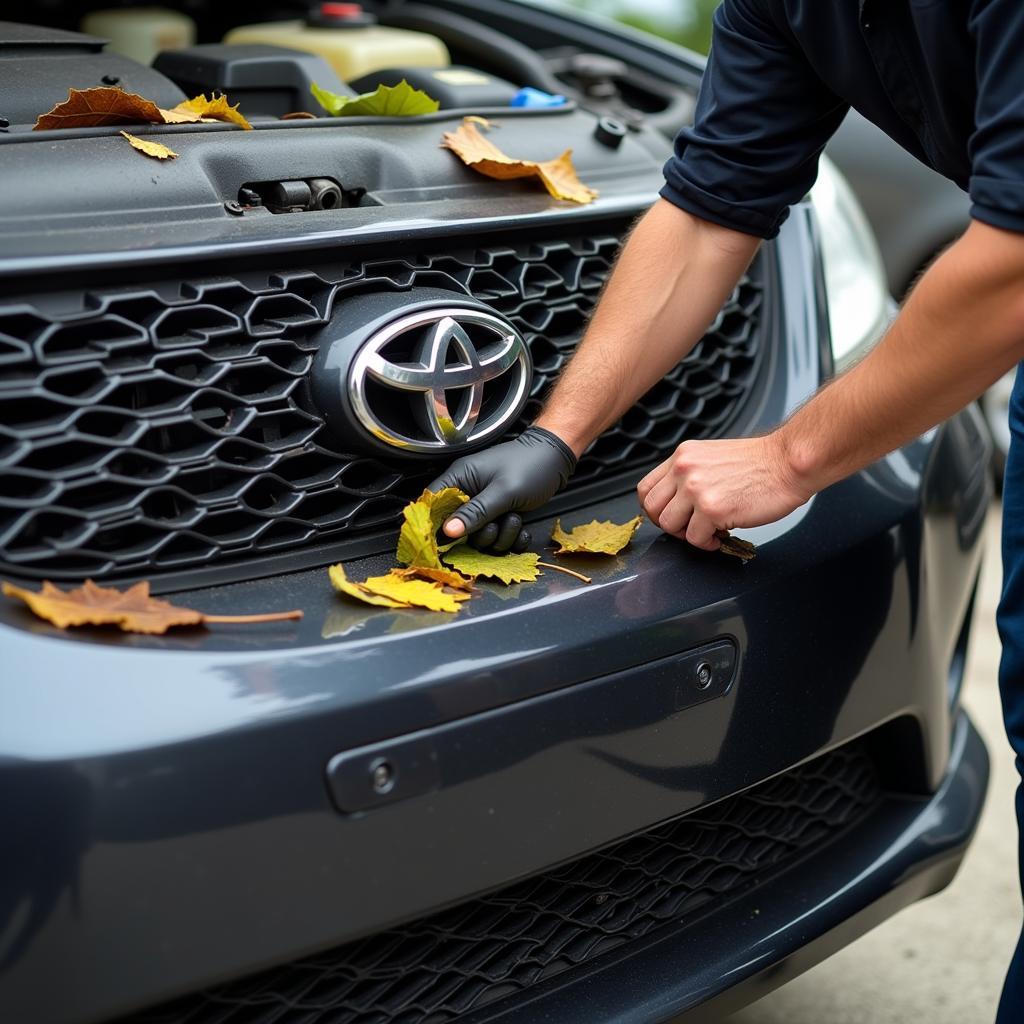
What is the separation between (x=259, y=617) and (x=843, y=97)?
924mm

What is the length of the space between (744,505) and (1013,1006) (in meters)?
0.66

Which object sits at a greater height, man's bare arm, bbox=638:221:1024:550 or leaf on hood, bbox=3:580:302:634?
man's bare arm, bbox=638:221:1024:550

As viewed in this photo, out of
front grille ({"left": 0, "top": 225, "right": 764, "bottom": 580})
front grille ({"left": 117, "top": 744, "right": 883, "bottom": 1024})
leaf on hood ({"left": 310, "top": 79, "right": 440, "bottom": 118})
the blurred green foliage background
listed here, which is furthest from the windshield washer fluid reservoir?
the blurred green foliage background

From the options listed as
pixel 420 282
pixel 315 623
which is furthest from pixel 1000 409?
pixel 315 623

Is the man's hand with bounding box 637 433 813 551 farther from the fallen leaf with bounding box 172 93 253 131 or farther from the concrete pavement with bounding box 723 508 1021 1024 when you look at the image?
the concrete pavement with bounding box 723 508 1021 1024

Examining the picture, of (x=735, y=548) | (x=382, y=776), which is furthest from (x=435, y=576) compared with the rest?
(x=735, y=548)

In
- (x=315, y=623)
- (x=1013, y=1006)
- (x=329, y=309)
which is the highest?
(x=329, y=309)

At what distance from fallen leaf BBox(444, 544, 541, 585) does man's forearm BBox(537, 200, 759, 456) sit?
0.19 metres

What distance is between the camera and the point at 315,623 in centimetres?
133

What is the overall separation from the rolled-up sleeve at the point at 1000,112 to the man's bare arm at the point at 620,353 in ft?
1.76

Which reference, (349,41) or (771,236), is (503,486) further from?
(349,41)

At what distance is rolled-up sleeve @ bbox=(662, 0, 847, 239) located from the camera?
5.34 feet

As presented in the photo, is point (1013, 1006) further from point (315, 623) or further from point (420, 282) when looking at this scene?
point (420, 282)

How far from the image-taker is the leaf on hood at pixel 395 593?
1.38m
